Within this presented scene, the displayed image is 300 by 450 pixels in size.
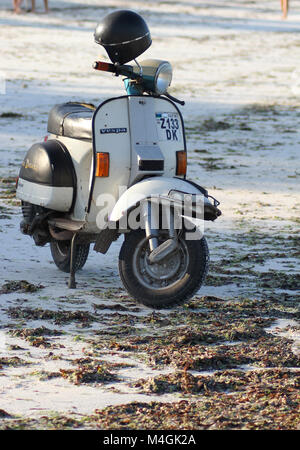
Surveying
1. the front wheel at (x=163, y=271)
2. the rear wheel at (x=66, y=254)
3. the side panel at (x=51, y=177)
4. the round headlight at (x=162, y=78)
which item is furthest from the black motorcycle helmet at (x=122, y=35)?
the rear wheel at (x=66, y=254)

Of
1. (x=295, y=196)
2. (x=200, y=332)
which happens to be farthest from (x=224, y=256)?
(x=295, y=196)

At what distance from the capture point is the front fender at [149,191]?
505cm

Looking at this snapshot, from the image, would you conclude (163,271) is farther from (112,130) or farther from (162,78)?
(162,78)

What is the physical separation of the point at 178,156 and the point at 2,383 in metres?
1.91

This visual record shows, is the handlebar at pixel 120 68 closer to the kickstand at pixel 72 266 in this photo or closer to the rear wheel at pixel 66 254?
the kickstand at pixel 72 266

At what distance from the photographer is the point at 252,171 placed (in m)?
9.52

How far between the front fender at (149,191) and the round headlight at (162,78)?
1.69 ft

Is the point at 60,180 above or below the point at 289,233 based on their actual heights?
above

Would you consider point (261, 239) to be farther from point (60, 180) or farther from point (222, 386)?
point (222, 386)

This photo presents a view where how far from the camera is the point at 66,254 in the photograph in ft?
19.6

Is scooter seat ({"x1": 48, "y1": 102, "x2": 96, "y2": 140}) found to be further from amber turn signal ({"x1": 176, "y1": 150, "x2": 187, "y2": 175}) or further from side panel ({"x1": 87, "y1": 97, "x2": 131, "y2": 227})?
amber turn signal ({"x1": 176, "y1": 150, "x2": 187, "y2": 175})

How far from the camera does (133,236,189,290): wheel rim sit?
508 centimetres

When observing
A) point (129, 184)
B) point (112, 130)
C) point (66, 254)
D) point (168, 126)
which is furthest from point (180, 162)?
point (66, 254)

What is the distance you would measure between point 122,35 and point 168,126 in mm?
553
